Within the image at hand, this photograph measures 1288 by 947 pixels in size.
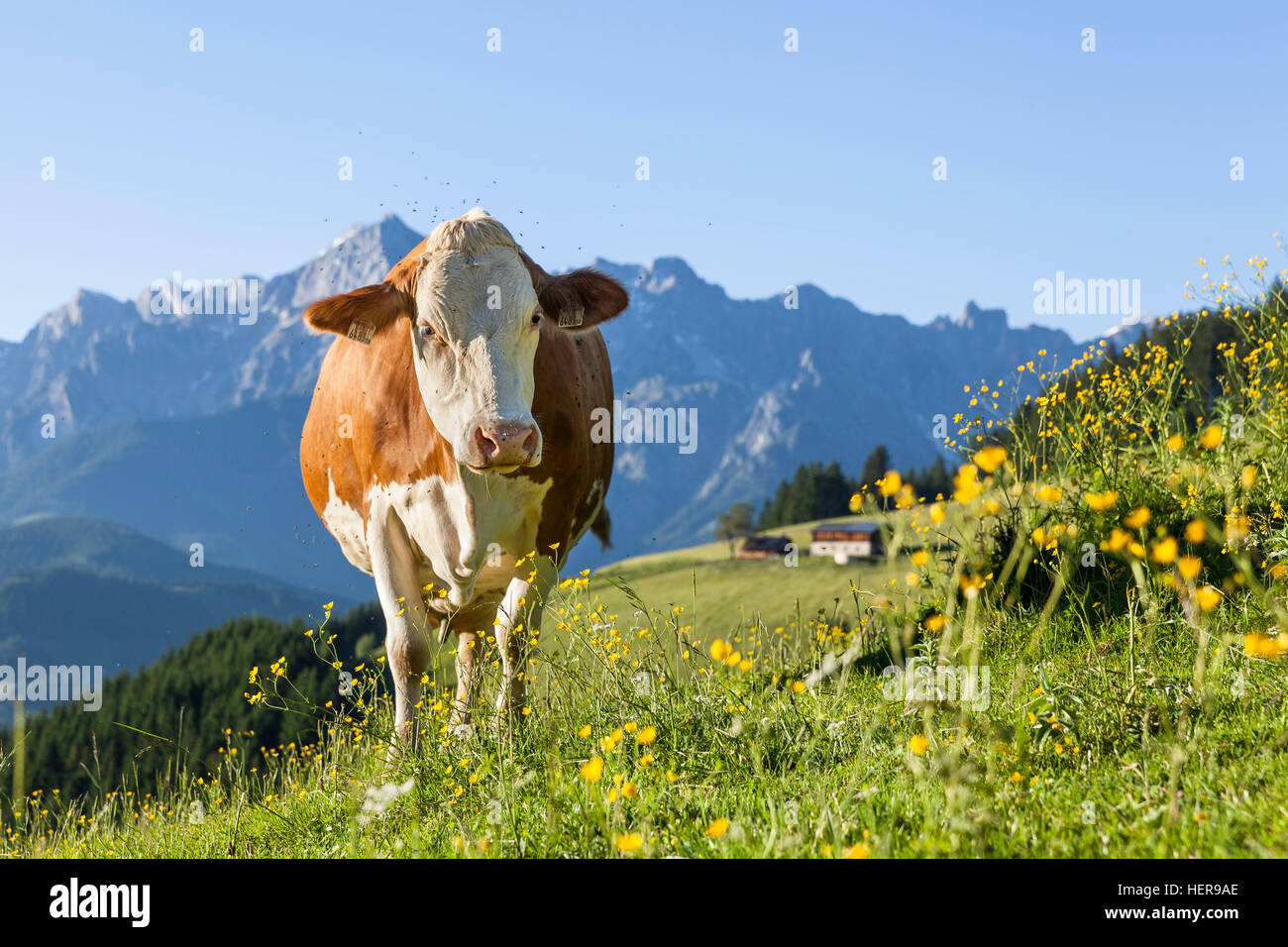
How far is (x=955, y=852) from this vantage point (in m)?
2.84

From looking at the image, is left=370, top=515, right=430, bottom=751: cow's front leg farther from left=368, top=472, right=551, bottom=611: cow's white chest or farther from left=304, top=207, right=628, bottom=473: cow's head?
left=304, top=207, right=628, bottom=473: cow's head

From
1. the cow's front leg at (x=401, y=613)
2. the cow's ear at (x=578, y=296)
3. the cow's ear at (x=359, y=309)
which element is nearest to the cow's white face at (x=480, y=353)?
the cow's ear at (x=359, y=309)

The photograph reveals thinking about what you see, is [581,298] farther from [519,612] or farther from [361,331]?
[519,612]

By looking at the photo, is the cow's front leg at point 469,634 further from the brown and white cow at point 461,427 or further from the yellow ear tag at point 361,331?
the yellow ear tag at point 361,331

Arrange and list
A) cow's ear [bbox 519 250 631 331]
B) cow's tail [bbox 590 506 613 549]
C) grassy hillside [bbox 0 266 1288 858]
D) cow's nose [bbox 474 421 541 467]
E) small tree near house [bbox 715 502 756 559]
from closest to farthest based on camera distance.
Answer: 1. grassy hillside [bbox 0 266 1288 858]
2. cow's nose [bbox 474 421 541 467]
3. cow's ear [bbox 519 250 631 331]
4. cow's tail [bbox 590 506 613 549]
5. small tree near house [bbox 715 502 756 559]

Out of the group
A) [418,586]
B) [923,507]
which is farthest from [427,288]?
[923,507]

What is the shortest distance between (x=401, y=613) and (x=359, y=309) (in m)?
2.11

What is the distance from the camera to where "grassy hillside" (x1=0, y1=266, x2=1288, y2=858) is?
9.98 ft

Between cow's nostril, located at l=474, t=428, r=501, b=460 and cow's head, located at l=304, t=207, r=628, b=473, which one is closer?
cow's nostril, located at l=474, t=428, r=501, b=460

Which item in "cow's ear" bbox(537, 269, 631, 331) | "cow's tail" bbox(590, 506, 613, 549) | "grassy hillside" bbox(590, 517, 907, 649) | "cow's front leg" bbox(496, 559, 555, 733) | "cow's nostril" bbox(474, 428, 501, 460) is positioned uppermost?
"cow's ear" bbox(537, 269, 631, 331)

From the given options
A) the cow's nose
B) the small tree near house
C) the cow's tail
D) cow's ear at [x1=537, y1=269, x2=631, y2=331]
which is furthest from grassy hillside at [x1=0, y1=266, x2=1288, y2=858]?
the small tree near house

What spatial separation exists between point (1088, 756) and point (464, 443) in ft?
→ 12.3

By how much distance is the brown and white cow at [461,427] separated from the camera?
6.05m
